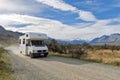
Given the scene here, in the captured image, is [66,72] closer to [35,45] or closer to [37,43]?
[35,45]

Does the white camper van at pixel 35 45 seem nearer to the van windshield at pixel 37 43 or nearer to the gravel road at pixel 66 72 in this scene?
the van windshield at pixel 37 43

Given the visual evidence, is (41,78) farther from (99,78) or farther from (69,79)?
(99,78)

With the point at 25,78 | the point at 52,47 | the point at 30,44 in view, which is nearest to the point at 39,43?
the point at 30,44

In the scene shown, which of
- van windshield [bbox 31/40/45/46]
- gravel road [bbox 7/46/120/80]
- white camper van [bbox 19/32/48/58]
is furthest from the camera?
van windshield [bbox 31/40/45/46]

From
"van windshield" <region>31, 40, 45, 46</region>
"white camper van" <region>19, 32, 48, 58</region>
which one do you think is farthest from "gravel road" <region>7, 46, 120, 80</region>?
"van windshield" <region>31, 40, 45, 46</region>

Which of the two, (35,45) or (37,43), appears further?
(37,43)

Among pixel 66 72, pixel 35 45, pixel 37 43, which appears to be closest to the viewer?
pixel 66 72

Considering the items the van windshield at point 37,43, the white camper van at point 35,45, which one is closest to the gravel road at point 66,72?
the white camper van at point 35,45

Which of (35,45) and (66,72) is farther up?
(35,45)

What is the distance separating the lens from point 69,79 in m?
14.1

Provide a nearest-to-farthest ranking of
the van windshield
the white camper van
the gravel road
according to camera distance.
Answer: the gravel road, the white camper van, the van windshield

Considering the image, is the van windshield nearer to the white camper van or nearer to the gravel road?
the white camper van

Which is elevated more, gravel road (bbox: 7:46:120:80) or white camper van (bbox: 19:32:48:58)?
white camper van (bbox: 19:32:48:58)

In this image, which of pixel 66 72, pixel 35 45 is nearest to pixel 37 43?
pixel 35 45
